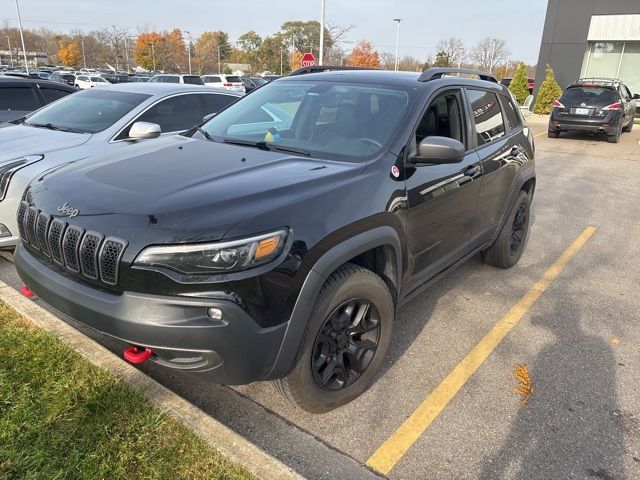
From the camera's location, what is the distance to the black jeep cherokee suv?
2141 mm

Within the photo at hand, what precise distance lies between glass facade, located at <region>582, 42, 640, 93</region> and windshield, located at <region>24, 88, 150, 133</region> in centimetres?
2410

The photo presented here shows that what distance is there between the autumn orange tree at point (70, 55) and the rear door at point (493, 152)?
10162 cm

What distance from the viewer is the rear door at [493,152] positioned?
13.1 ft

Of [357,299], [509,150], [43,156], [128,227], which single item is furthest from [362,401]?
[43,156]

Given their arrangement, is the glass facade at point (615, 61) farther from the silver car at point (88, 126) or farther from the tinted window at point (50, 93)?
the tinted window at point (50, 93)

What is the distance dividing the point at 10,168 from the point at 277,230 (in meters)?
3.27

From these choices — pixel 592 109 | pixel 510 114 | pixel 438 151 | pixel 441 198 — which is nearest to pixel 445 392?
pixel 441 198

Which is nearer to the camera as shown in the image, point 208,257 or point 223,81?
point 208,257

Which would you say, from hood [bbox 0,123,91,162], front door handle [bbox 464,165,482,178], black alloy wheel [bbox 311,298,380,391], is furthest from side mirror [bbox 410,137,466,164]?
hood [bbox 0,123,91,162]

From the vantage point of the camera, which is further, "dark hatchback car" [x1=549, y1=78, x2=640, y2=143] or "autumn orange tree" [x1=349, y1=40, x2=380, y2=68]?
"autumn orange tree" [x1=349, y1=40, x2=380, y2=68]

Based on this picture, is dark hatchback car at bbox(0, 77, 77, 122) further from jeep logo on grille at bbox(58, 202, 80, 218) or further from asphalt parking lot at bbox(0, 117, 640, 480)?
jeep logo on grille at bbox(58, 202, 80, 218)

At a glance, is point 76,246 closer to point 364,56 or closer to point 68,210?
point 68,210

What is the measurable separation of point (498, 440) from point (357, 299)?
1.05m

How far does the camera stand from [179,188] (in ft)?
7.97
